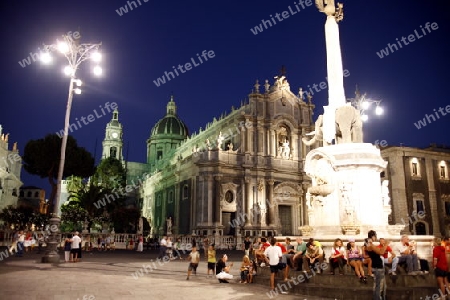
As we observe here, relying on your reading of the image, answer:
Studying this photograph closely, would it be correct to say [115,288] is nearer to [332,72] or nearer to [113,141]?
[332,72]

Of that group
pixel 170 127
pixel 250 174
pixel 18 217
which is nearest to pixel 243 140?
pixel 250 174

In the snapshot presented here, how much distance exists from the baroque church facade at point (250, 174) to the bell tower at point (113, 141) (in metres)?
32.5

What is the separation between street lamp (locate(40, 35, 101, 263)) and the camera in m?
15.0

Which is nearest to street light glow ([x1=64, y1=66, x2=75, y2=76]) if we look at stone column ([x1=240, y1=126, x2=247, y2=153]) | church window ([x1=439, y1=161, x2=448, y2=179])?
stone column ([x1=240, y1=126, x2=247, y2=153])

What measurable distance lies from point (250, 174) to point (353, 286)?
2741 centimetres

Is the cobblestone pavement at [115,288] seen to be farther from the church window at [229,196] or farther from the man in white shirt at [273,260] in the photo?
the church window at [229,196]

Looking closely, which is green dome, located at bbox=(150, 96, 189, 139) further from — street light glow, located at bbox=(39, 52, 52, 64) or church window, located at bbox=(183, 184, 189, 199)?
street light glow, located at bbox=(39, 52, 52, 64)

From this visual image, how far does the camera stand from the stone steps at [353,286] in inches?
299

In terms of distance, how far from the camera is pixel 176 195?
1593 inches

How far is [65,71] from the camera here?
620 inches

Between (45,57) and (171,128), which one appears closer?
(45,57)

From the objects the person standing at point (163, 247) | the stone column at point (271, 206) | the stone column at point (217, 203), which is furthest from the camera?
the stone column at point (271, 206)

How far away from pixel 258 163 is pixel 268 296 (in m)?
28.0

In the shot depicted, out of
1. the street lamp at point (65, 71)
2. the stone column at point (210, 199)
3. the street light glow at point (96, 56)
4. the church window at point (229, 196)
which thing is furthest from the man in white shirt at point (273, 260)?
the church window at point (229, 196)
